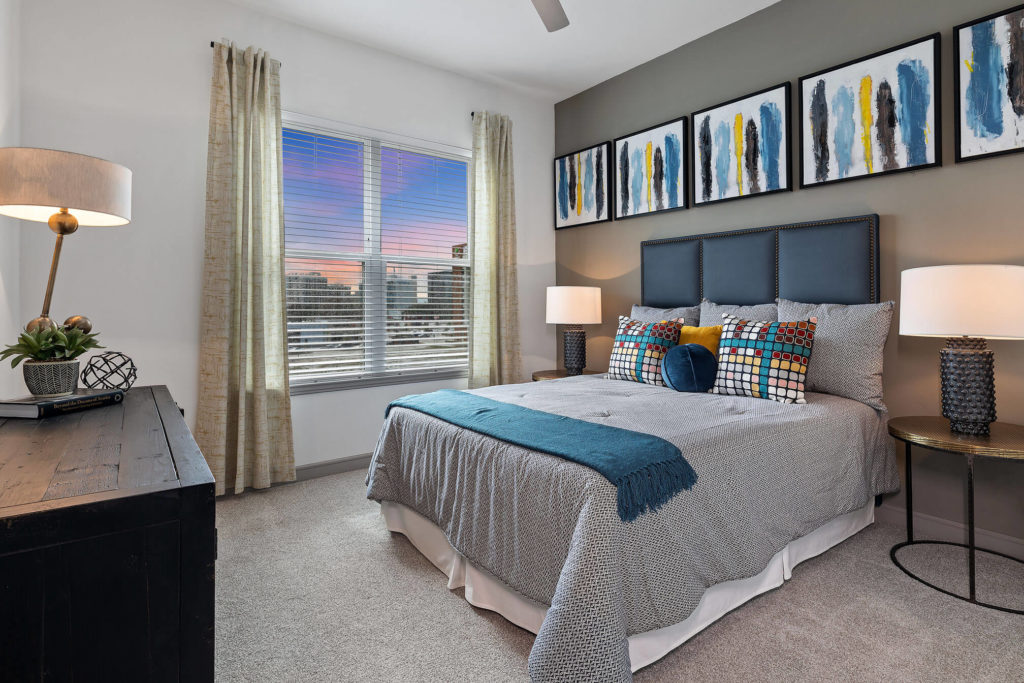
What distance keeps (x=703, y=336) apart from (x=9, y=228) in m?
3.51

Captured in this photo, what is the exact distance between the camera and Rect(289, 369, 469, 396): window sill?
3488mm

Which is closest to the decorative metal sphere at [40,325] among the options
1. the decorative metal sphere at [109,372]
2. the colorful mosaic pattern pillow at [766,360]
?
the decorative metal sphere at [109,372]

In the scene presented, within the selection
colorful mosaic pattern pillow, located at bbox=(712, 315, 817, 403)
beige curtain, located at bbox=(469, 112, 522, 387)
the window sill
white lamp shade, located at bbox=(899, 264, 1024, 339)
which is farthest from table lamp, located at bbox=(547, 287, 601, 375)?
white lamp shade, located at bbox=(899, 264, 1024, 339)

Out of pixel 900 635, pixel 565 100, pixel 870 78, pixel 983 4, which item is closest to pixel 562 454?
pixel 900 635

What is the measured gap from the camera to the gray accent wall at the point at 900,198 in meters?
2.39

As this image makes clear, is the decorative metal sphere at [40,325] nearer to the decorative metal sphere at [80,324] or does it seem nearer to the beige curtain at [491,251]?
the decorative metal sphere at [80,324]

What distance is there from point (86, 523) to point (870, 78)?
11.8ft

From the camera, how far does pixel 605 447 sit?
1.72 m

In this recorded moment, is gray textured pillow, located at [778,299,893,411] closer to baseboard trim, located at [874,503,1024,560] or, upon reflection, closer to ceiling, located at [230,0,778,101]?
baseboard trim, located at [874,503,1024,560]

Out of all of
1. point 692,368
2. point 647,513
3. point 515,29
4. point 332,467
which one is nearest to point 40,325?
point 647,513

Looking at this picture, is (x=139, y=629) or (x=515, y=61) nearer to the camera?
(x=139, y=629)

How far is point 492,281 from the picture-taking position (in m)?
4.21

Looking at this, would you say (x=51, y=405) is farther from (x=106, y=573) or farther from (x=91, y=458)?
(x=106, y=573)

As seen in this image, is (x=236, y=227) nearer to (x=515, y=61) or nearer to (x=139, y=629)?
(x=515, y=61)
